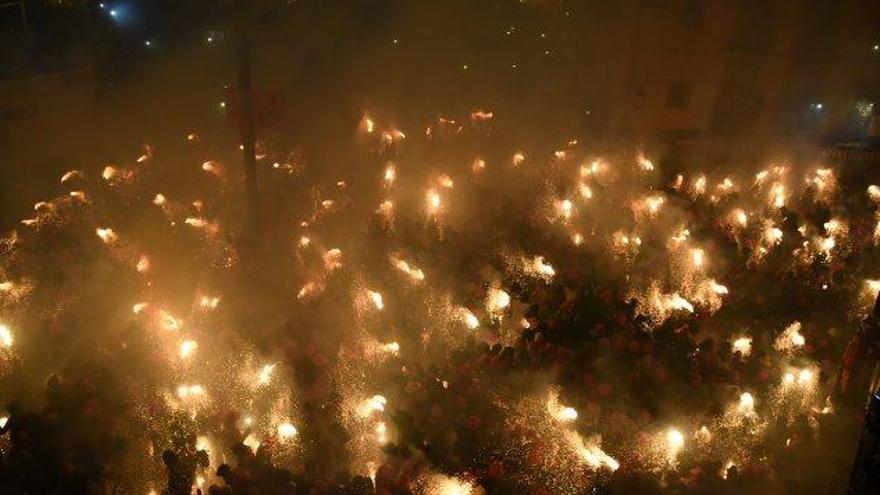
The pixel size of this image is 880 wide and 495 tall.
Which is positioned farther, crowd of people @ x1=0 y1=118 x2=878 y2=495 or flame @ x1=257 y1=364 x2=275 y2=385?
flame @ x1=257 y1=364 x2=275 y2=385

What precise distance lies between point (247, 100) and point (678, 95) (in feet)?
39.9

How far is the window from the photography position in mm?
15852

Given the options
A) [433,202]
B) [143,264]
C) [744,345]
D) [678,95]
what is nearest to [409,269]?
[433,202]

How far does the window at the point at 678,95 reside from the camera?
15852 millimetres

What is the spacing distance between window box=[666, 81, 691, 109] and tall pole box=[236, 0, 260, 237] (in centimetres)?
1171

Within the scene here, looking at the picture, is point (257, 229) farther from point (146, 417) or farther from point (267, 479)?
point (267, 479)

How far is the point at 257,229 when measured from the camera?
777cm

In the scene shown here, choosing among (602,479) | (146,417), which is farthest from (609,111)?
(146,417)

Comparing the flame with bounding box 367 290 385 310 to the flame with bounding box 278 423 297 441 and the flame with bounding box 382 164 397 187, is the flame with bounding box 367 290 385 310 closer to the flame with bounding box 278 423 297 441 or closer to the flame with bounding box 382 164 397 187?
the flame with bounding box 278 423 297 441

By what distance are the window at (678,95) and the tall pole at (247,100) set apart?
1171cm

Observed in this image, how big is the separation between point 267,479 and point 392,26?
37.9ft

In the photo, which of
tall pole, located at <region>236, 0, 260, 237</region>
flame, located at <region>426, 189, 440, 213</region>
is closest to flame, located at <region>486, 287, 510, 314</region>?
flame, located at <region>426, 189, 440, 213</region>

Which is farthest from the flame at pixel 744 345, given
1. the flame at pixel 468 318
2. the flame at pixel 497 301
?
the flame at pixel 468 318

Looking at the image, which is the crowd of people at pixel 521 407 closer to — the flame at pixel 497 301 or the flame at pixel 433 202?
the flame at pixel 497 301
